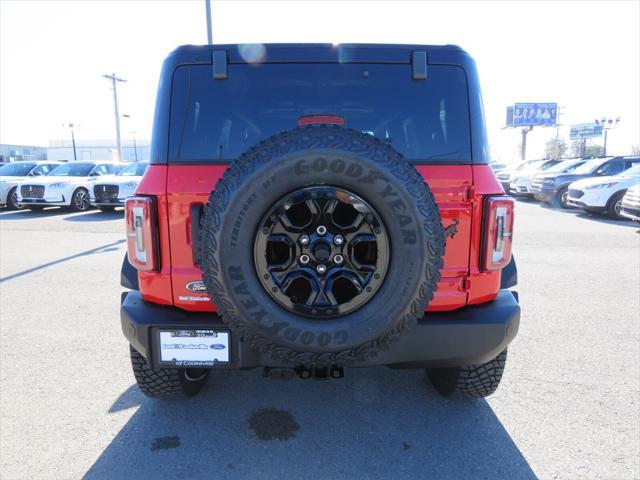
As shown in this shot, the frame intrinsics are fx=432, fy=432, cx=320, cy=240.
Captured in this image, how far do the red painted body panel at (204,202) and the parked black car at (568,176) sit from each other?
44.4ft

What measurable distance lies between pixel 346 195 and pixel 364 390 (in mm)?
1678

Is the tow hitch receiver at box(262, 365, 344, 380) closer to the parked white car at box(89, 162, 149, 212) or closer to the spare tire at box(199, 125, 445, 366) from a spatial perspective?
the spare tire at box(199, 125, 445, 366)

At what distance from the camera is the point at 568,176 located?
1464 centimetres

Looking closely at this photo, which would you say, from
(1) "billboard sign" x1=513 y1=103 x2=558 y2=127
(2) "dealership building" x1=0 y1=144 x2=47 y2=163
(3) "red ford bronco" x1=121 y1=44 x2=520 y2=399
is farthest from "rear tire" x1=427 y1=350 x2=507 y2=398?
(2) "dealership building" x1=0 y1=144 x2=47 y2=163

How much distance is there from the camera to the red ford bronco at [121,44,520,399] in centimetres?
176

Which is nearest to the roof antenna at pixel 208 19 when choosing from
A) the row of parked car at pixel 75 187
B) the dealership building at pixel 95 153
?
the row of parked car at pixel 75 187

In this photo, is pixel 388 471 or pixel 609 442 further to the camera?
pixel 609 442

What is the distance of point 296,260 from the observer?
1.81 m

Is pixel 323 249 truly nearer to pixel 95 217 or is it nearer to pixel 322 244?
pixel 322 244

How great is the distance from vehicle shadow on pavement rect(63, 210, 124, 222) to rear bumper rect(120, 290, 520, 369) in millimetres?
10919

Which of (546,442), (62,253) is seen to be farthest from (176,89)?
(62,253)

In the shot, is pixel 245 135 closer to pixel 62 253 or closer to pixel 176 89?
pixel 176 89

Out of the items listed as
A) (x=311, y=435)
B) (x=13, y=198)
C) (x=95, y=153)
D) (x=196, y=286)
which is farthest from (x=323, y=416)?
(x=95, y=153)

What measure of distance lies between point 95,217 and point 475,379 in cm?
1227
